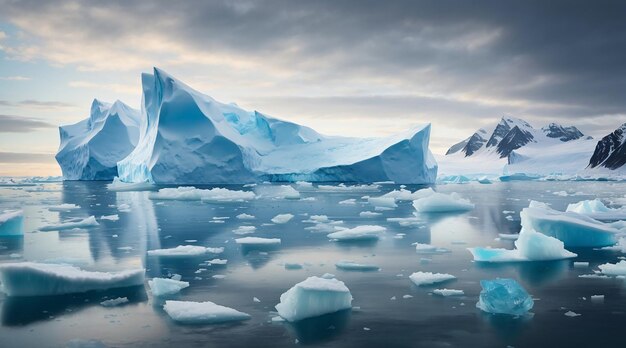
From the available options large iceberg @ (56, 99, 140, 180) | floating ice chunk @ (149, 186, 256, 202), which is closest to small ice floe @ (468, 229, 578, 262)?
floating ice chunk @ (149, 186, 256, 202)

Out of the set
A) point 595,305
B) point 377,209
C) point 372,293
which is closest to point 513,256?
point 595,305

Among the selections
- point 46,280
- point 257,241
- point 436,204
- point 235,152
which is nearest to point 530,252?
point 257,241

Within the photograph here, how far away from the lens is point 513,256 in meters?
7.95

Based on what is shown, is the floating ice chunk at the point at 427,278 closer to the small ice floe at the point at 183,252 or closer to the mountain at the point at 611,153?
the small ice floe at the point at 183,252

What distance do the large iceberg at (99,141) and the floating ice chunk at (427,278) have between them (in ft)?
132

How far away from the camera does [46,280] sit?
233 inches

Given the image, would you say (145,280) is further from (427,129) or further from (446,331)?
(427,129)

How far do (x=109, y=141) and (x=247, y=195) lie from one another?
84.9 ft

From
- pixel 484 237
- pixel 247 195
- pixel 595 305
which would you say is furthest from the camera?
pixel 247 195

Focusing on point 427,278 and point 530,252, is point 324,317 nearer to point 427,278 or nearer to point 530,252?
point 427,278

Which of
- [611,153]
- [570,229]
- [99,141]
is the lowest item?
[570,229]

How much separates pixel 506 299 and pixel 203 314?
9.24 ft

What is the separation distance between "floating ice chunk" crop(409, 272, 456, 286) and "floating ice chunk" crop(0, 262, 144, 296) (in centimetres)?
328

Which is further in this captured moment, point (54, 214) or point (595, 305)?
point (54, 214)
